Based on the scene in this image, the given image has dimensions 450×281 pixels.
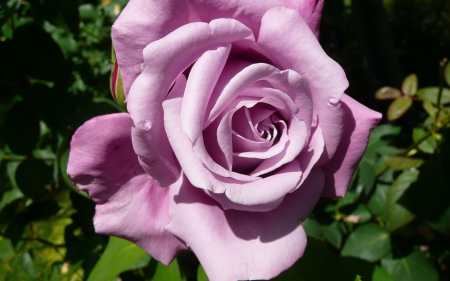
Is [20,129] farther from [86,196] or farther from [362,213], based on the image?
[362,213]

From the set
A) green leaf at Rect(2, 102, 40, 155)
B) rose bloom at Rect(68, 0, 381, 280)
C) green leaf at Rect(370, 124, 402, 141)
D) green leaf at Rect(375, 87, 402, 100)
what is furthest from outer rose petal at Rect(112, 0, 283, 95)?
green leaf at Rect(370, 124, 402, 141)

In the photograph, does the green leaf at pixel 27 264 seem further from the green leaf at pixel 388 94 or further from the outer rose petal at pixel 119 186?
the green leaf at pixel 388 94

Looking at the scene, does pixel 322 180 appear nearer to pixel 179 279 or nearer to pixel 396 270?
pixel 179 279

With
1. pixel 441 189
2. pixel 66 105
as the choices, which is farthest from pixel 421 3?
pixel 66 105

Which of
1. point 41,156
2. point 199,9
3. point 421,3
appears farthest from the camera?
point 421,3

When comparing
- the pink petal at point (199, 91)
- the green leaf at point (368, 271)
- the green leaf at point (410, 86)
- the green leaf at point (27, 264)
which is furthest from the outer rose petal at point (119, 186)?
the green leaf at point (27, 264)

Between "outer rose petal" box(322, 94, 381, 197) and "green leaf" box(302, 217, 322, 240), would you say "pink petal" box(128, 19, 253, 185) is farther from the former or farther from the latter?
"green leaf" box(302, 217, 322, 240)

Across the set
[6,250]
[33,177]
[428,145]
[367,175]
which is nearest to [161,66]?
[33,177]
